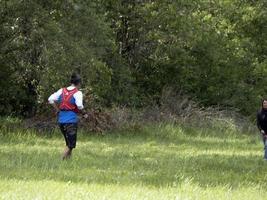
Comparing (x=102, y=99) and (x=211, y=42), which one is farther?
(x=211, y=42)

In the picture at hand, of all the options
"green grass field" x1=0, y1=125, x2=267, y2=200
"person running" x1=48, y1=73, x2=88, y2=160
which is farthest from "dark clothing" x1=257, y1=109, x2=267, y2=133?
"person running" x1=48, y1=73, x2=88, y2=160

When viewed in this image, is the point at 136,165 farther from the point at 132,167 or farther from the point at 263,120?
the point at 263,120

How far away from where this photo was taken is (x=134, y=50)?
28.8 m

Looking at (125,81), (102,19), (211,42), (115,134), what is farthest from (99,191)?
(211,42)

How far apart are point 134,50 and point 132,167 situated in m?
16.3

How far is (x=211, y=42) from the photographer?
30578 mm

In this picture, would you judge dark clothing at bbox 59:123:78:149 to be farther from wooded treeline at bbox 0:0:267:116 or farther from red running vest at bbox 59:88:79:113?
wooded treeline at bbox 0:0:267:116

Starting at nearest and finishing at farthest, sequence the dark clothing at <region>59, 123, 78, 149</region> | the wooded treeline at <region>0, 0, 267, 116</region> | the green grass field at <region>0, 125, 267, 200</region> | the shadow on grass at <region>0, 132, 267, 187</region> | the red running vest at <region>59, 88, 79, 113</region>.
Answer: the green grass field at <region>0, 125, 267, 200</region> < the shadow on grass at <region>0, 132, 267, 187</region> < the red running vest at <region>59, 88, 79, 113</region> < the dark clothing at <region>59, 123, 78, 149</region> < the wooded treeline at <region>0, 0, 267, 116</region>

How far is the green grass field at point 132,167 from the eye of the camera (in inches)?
353

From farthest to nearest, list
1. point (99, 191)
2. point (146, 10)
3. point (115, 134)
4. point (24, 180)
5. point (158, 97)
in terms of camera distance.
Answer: point (158, 97) < point (146, 10) < point (115, 134) < point (24, 180) < point (99, 191)

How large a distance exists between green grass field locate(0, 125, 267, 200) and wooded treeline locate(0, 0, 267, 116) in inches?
108

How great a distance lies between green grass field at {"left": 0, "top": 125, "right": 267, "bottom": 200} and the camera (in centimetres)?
896

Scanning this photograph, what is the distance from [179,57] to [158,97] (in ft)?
6.81

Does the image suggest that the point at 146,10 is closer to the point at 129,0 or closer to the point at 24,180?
the point at 129,0
